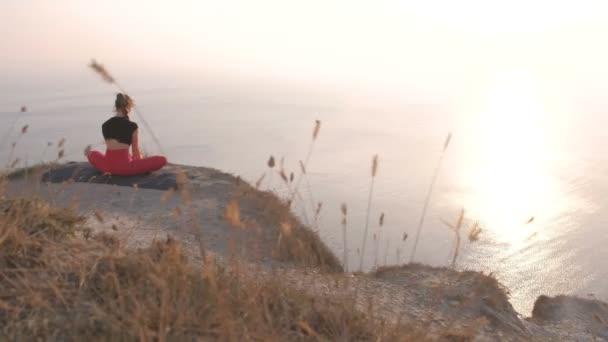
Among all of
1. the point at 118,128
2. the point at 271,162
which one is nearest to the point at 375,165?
the point at 271,162

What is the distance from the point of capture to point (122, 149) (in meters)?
8.92

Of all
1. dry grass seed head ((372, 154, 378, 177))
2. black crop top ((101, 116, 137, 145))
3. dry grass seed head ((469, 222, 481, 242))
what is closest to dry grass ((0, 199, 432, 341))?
dry grass seed head ((469, 222, 481, 242))

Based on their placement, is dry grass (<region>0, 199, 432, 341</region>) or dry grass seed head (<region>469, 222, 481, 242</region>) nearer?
dry grass (<region>0, 199, 432, 341</region>)

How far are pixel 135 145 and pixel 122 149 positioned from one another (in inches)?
12.8

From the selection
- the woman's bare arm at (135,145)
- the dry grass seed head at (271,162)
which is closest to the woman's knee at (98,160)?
the woman's bare arm at (135,145)

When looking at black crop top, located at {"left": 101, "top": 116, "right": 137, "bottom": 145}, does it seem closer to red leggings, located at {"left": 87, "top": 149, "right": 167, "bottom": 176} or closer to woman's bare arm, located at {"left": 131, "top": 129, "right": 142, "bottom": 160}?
woman's bare arm, located at {"left": 131, "top": 129, "right": 142, "bottom": 160}

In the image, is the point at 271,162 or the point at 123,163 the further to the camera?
the point at 123,163

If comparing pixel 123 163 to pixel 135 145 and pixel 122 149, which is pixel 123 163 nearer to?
pixel 122 149

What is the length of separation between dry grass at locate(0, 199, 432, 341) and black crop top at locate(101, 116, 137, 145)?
523cm

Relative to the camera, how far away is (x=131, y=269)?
295 centimetres

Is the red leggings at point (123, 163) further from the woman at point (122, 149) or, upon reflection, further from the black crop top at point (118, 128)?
the black crop top at point (118, 128)

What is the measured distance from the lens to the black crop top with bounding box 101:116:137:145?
27.8 feet

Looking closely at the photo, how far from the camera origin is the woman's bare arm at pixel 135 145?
8578mm

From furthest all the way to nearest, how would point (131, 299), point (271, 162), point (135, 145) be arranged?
point (135, 145) → point (271, 162) → point (131, 299)
